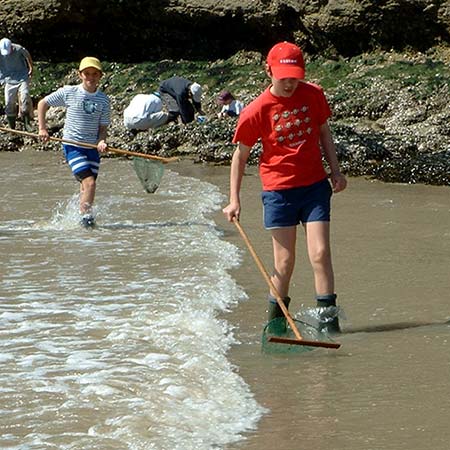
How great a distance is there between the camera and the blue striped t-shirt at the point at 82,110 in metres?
9.24

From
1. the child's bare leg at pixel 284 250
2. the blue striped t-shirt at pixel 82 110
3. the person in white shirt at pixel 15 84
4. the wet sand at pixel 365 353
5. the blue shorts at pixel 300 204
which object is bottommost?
the wet sand at pixel 365 353

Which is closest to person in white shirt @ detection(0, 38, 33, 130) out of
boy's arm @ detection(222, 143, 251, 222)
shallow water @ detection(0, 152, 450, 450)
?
shallow water @ detection(0, 152, 450, 450)

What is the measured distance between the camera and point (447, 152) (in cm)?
1300

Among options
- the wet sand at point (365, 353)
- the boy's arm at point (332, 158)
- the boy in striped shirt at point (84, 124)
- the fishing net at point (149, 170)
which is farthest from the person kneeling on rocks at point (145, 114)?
the boy's arm at point (332, 158)

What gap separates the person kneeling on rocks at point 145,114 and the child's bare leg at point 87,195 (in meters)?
6.46

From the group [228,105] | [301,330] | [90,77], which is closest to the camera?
[301,330]

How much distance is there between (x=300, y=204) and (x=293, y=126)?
411 millimetres

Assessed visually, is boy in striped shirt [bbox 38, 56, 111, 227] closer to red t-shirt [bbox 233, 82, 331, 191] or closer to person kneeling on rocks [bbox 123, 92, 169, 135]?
red t-shirt [bbox 233, 82, 331, 191]

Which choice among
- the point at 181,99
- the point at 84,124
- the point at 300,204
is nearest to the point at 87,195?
the point at 84,124

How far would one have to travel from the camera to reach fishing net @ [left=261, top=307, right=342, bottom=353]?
5.29 meters

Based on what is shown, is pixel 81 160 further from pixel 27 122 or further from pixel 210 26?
pixel 210 26

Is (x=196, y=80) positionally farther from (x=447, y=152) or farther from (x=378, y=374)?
(x=378, y=374)

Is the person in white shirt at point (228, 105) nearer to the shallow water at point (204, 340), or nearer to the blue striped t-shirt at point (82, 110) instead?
the shallow water at point (204, 340)

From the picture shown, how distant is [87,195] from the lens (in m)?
9.31
